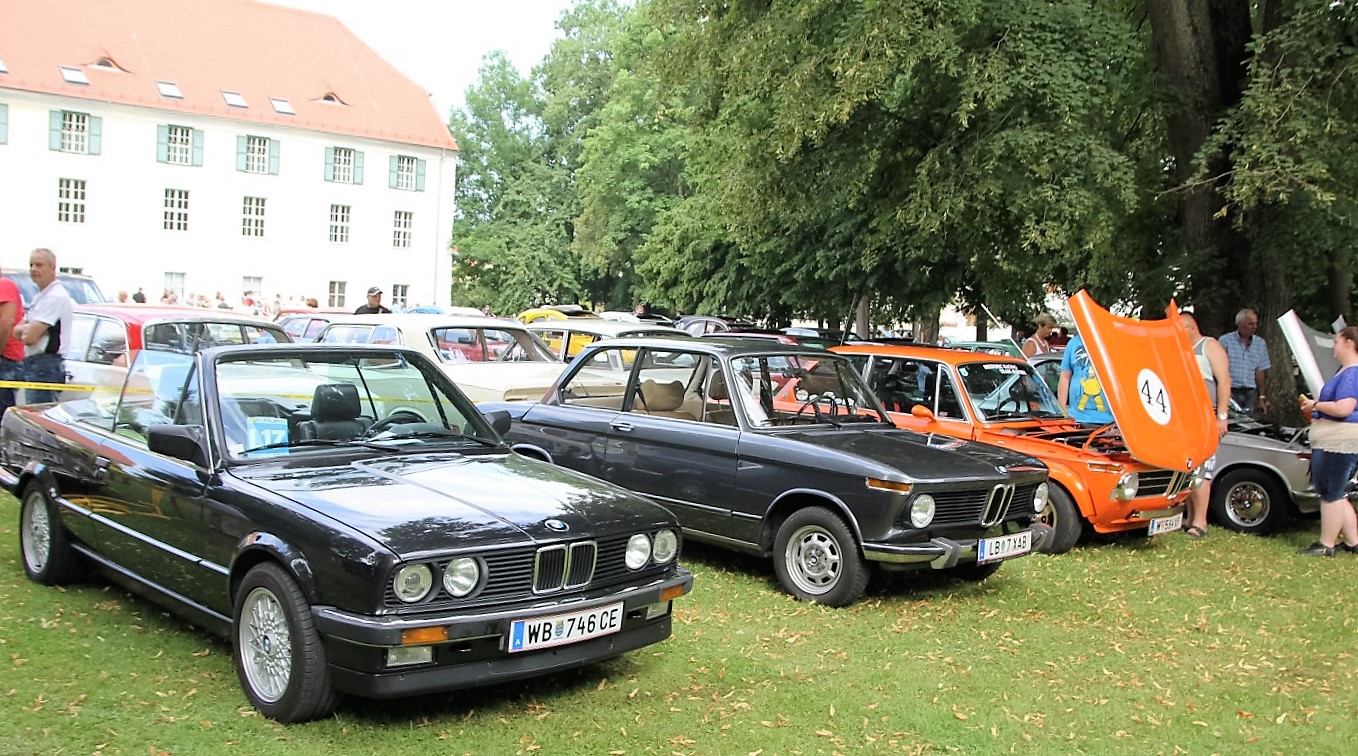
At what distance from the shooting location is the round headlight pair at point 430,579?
437 centimetres

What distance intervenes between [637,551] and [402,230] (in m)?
52.5

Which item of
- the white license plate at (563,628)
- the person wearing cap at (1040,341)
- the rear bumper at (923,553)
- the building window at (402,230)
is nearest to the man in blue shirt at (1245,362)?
the person wearing cap at (1040,341)

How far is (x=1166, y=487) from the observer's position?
30.0ft

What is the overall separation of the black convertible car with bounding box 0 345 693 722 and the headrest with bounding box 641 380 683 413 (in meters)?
2.14

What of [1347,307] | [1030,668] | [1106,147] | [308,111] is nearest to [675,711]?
[1030,668]

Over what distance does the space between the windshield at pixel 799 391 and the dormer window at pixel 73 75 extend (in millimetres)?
47482

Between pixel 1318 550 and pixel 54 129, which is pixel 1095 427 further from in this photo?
pixel 54 129

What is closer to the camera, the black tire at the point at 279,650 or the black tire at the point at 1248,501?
the black tire at the point at 279,650

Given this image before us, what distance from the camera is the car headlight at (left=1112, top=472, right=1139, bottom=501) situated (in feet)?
28.8

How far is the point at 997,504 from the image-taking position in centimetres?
720

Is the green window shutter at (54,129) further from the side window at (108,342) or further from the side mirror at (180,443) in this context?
the side mirror at (180,443)

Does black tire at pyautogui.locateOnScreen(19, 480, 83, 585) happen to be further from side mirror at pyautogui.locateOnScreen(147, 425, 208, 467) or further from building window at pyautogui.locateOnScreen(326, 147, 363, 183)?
building window at pyautogui.locateOnScreen(326, 147, 363, 183)

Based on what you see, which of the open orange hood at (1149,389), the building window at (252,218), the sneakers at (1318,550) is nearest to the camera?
the open orange hood at (1149,389)

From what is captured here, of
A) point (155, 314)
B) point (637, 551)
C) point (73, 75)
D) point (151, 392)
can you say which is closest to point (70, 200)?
point (73, 75)
